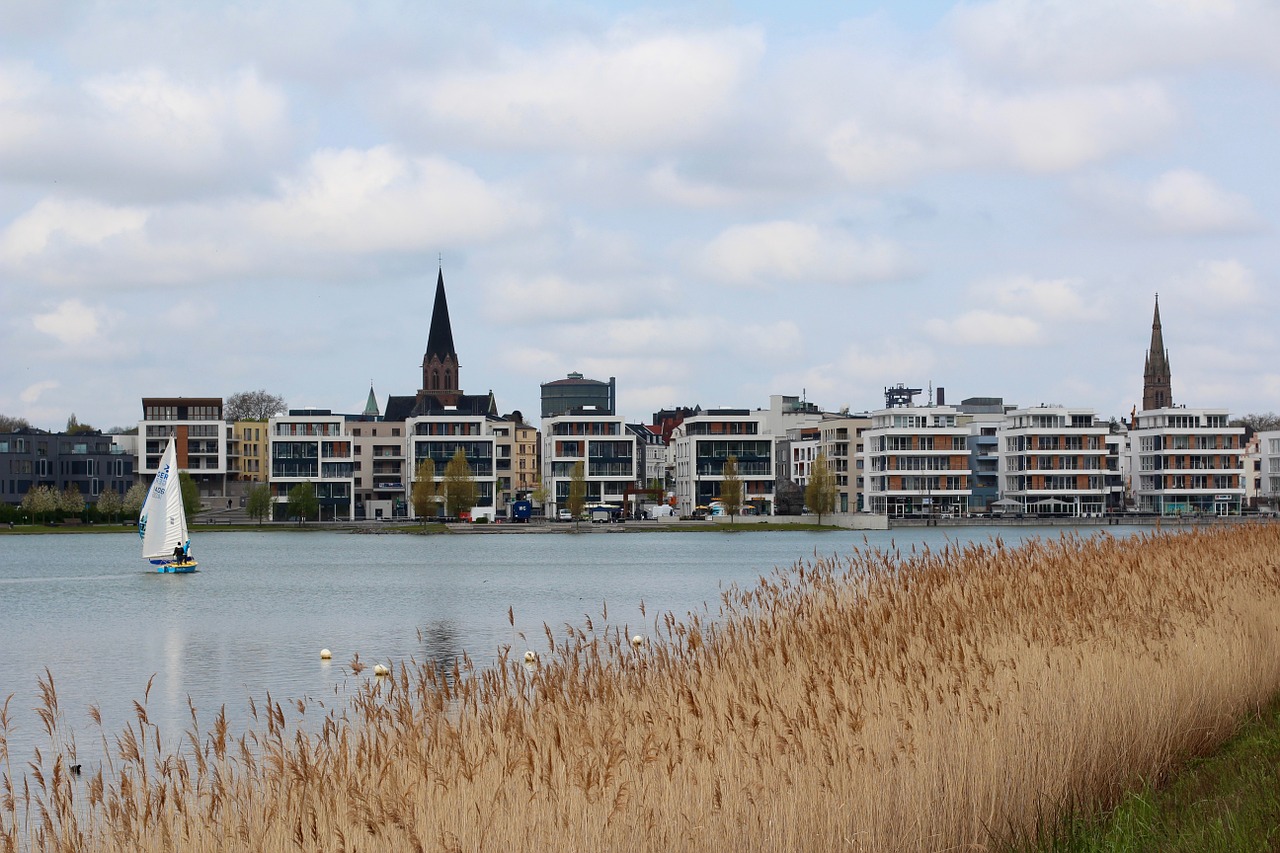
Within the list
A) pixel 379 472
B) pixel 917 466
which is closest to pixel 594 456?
pixel 379 472

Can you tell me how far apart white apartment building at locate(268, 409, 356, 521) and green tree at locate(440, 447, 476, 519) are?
2053 centimetres

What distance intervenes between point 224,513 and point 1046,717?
16601 centimetres

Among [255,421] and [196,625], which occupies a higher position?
[255,421]

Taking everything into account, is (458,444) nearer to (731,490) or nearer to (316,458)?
(316,458)

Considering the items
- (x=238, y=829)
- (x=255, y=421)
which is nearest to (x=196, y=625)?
(x=238, y=829)

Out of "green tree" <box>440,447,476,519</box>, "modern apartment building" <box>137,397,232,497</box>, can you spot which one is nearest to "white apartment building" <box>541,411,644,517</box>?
"green tree" <box>440,447,476,519</box>

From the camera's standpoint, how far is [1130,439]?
18900 centimetres

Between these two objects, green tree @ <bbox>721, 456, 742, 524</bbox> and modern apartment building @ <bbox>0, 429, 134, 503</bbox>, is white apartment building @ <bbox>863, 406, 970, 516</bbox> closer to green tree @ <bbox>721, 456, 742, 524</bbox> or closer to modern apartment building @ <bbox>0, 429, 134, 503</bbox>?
green tree @ <bbox>721, 456, 742, 524</bbox>

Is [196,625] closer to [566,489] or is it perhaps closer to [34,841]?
[34,841]

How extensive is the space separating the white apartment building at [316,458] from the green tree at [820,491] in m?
53.8

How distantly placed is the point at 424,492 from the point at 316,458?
2629cm

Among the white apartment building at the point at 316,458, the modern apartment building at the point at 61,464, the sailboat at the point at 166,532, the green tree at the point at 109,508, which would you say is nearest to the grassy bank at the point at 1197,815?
the sailboat at the point at 166,532

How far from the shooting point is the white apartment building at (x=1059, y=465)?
165500 mm

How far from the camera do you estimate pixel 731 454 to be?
169 m
